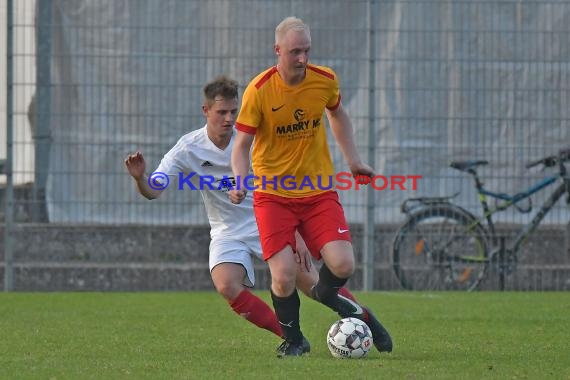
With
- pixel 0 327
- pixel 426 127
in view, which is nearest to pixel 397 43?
pixel 426 127

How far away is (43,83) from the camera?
13.6 m

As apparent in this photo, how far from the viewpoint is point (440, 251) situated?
44.4 ft

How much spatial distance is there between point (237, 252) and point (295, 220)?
785 millimetres

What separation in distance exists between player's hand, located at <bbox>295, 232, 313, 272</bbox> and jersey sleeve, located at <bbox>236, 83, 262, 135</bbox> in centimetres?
77

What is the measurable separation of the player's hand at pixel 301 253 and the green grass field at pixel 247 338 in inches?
20.0

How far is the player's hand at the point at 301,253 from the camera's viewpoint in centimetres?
800

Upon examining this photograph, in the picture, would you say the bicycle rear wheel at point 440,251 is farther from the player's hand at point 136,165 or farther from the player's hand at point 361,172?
the player's hand at point 136,165

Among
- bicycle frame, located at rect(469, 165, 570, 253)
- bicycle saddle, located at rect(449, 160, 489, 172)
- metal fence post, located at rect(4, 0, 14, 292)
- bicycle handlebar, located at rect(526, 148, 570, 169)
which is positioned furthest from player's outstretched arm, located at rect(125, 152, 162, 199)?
bicycle handlebar, located at rect(526, 148, 570, 169)

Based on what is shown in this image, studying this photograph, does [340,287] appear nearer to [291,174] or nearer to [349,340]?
[349,340]

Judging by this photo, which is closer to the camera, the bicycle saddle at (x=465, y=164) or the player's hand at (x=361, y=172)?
the player's hand at (x=361, y=172)

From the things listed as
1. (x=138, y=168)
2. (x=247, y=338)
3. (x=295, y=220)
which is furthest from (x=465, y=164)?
(x=138, y=168)

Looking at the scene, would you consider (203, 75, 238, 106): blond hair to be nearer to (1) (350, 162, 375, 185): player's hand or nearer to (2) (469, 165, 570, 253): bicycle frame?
(1) (350, 162, 375, 185): player's hand

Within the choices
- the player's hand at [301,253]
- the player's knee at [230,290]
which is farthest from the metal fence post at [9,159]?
the player's hand at [301,253]

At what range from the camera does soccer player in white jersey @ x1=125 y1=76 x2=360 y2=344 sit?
8.17m
